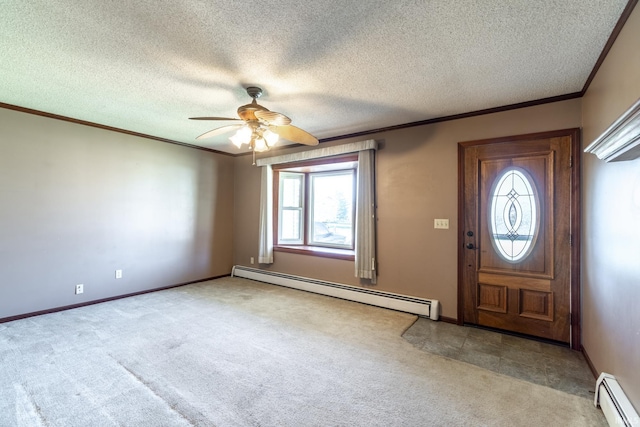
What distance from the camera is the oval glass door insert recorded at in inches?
112

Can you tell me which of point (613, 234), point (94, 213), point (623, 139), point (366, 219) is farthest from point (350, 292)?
point (94, 213)

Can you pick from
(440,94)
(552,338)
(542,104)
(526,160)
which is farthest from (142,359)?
(542,104)

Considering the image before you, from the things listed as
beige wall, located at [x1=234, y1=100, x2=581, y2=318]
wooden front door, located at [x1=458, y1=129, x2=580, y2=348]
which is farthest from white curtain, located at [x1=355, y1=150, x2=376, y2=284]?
wooden front door, located at [x1=458, y1=129, x2=580, y2=348]

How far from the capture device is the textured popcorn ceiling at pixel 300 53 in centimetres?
163

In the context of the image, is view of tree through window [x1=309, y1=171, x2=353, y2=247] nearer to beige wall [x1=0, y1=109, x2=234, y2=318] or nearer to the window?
the window

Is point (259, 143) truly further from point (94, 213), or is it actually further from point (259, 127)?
point (94, 213)

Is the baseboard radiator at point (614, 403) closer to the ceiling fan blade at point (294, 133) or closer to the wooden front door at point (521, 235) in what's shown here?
the wooden front door at point (521, 235)

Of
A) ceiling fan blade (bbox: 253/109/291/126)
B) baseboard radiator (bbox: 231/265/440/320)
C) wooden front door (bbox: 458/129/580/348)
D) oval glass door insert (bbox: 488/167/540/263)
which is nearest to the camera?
ceiling fan blade (bbox: 253/109/291/126)

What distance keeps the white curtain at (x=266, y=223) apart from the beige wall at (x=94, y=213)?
1.00m

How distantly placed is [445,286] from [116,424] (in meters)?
3.19

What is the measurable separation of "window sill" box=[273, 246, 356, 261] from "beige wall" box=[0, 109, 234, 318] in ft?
4.90

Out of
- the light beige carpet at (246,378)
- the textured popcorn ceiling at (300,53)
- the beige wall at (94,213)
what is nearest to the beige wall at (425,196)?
the textured popcorn ceiling at (300,53)

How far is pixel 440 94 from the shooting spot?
272cm

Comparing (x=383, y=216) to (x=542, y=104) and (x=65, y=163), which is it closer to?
(x=542, y=104)
